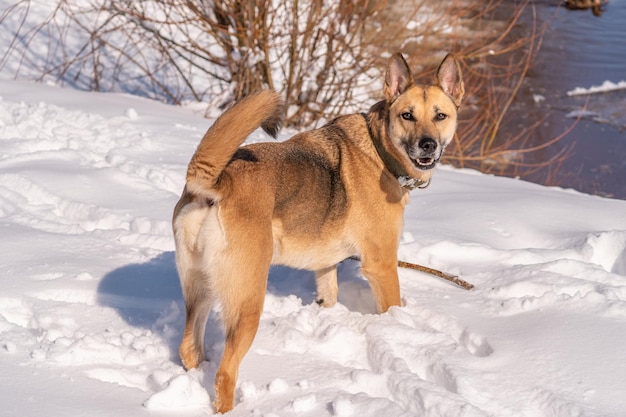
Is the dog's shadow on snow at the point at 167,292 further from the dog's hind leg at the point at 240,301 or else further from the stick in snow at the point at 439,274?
the dog's hind leg at the point at 240,301

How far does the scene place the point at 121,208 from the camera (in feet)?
16.5

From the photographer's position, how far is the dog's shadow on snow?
12.2ft

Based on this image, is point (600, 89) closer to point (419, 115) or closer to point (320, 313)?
point (419, 115)

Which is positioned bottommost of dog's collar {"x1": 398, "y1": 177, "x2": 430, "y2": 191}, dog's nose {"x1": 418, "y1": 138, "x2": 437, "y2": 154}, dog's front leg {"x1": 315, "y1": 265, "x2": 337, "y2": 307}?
dog's front leg {"x1": 315, "y1": 265, "x2": 337, "y2": 307}

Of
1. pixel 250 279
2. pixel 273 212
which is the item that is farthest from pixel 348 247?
pixel 250 279

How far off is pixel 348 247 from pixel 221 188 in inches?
40.2

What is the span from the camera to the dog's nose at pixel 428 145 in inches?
150

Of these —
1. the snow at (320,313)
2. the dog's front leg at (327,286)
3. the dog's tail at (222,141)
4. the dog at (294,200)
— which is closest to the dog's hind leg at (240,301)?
the dog at (294,200)

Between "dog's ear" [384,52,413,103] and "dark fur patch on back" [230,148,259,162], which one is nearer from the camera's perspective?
"dark fur patch on back" [230,148,259,162]

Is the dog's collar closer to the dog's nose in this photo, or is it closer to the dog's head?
the dog's head

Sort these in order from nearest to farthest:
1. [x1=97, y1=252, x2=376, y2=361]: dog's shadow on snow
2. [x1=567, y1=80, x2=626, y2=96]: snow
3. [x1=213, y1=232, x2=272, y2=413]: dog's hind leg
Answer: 1. [x1=213, y1=232, x2=272, y2=413]: dog's hind leg
2. [x1=97, y1=252, x2=376, y2=361]: dog's shadow on snow
3. [x1=567, y1=80, x2=626, y2=96]: snow

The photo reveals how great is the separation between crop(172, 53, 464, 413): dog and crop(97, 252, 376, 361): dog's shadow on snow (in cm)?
29

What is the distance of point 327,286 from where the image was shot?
163 inches

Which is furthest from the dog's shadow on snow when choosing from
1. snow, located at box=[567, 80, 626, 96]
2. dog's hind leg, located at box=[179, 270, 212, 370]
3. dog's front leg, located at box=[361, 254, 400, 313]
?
snow, located at box=[567, 80, 626, 96]
